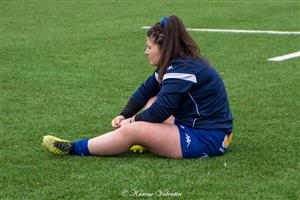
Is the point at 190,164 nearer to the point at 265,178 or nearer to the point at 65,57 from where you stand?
the point at 265,178

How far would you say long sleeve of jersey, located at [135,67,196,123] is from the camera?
5.43 metres

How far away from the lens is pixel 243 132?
6426mm

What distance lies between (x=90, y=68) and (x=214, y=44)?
2.71 m

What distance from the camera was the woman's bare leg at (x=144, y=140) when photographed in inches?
213

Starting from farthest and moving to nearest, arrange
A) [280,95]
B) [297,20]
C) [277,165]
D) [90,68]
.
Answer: [297,20], [90,68], [280,95], [277,165]

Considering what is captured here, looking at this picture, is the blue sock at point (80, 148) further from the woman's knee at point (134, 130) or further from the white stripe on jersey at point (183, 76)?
the white stripe on jersey at point (183, 76)

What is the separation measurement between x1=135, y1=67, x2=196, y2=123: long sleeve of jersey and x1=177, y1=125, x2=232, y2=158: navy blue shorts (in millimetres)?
168

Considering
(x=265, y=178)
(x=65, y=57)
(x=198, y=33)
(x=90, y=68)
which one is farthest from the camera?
(x=198, y=33)

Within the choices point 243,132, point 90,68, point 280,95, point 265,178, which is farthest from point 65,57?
point 265,178

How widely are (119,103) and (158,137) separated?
2.23 metres

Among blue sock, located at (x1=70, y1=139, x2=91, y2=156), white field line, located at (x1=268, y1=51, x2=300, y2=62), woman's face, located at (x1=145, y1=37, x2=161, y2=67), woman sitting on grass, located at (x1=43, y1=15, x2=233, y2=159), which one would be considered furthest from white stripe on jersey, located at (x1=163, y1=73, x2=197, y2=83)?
white field line, located at (x1=268, y1=51, x2=300, y2=62)

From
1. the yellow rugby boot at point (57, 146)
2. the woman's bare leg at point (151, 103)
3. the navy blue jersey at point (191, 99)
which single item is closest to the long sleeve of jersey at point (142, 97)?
the woman's bare leg at point (151, 103)

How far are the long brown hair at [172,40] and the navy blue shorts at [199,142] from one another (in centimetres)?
46

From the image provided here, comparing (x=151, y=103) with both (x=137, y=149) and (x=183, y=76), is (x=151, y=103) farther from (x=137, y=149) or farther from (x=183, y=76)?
(x=183, y=76)
